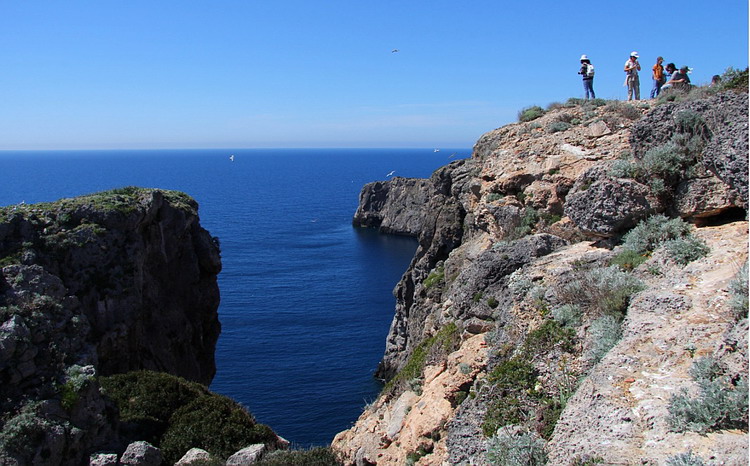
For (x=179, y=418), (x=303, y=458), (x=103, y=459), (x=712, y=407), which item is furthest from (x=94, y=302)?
(x=712, y=407)

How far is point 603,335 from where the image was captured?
34.0ft

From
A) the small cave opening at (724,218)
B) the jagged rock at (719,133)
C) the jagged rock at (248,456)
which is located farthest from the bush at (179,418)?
the small cave opening at (724,218)

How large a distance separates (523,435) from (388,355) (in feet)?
137

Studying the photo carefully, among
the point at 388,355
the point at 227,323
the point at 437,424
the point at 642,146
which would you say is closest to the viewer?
the point at 437,424

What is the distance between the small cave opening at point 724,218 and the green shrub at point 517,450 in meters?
6.33

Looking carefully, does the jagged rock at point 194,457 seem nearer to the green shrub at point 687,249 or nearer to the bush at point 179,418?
the bush at point 179,418

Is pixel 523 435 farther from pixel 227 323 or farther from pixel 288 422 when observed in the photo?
pixel 227 323

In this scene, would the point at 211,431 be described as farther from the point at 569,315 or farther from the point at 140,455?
the point at 569,315

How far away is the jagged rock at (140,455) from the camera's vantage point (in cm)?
2172

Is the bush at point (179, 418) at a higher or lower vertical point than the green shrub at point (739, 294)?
lower

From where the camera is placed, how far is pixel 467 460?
1055 cm

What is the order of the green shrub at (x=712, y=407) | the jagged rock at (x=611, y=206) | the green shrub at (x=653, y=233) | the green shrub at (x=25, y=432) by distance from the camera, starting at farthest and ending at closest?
the green shrub at (x=25, y=432), the jagged rock at (x=611, y=206), the green shrub at (x=653, y=233), the green shrub at (x=712, y=407)

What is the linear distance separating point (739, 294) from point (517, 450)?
4.14m

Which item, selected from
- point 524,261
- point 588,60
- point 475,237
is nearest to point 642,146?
point 524,261
